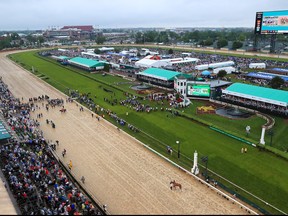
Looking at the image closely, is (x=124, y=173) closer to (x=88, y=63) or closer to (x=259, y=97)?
(x=259, y=97)

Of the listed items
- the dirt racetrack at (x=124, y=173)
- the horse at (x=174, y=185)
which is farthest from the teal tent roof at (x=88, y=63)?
the horse at (x=174, y=185)

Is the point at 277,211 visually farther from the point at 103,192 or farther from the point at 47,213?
the point at 47,213

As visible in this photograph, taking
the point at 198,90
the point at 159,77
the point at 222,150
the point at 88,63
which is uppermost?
the point at 88,63

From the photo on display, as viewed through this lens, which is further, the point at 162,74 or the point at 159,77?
the point at 162,74

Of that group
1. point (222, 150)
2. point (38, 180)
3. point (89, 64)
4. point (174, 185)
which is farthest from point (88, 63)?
point (174, 185)

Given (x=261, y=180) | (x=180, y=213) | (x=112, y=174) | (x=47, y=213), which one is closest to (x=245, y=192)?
(x=261, y=180)

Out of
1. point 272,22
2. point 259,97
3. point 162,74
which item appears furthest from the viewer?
point 272,22

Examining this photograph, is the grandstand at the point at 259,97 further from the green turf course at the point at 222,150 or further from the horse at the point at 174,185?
the horse at the point at 174,185

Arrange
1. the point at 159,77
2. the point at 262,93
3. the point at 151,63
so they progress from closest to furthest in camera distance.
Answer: the point at 262,93
the point at 159,77
the point at 151,63
